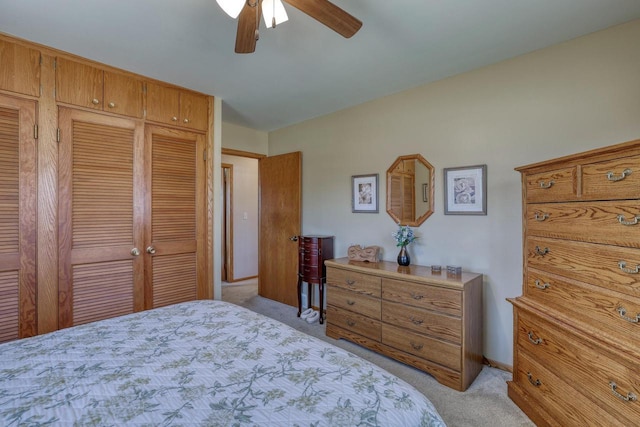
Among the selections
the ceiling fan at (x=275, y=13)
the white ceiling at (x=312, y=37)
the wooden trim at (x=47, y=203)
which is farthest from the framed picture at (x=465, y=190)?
the wooden trim at (x=47, y=203)

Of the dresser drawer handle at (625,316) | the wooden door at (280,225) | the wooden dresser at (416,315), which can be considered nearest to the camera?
the dresser drawer handle at (625,316)

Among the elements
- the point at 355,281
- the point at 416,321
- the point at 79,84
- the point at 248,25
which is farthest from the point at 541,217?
the point at 79,84

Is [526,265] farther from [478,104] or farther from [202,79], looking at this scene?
[202,79]

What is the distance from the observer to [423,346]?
2.25 metres

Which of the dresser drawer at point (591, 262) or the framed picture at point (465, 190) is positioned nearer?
the dresser drawer at point (591, 262)

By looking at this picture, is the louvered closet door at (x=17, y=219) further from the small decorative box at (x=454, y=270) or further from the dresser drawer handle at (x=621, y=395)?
the dresser drawer handle at (x=621, y=395)

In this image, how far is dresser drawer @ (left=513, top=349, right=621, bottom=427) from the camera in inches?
53.8

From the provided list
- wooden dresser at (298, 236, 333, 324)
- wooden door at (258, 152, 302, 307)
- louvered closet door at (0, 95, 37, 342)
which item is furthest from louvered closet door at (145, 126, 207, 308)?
wooden door at (258, 152, 302, 307)

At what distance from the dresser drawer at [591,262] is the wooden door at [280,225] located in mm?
2687

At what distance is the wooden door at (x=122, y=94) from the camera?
243cm

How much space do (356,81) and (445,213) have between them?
1459 mm

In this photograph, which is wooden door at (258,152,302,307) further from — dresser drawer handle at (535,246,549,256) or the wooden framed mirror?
dresser drawer handle at (535,246,549,256)

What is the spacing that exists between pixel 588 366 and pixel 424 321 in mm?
979

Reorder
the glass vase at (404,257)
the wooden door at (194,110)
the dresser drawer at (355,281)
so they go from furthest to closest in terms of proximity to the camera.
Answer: the wooden door at (194,110) < the glass vase at (404,257) < the dresser drawer at (355,281)
